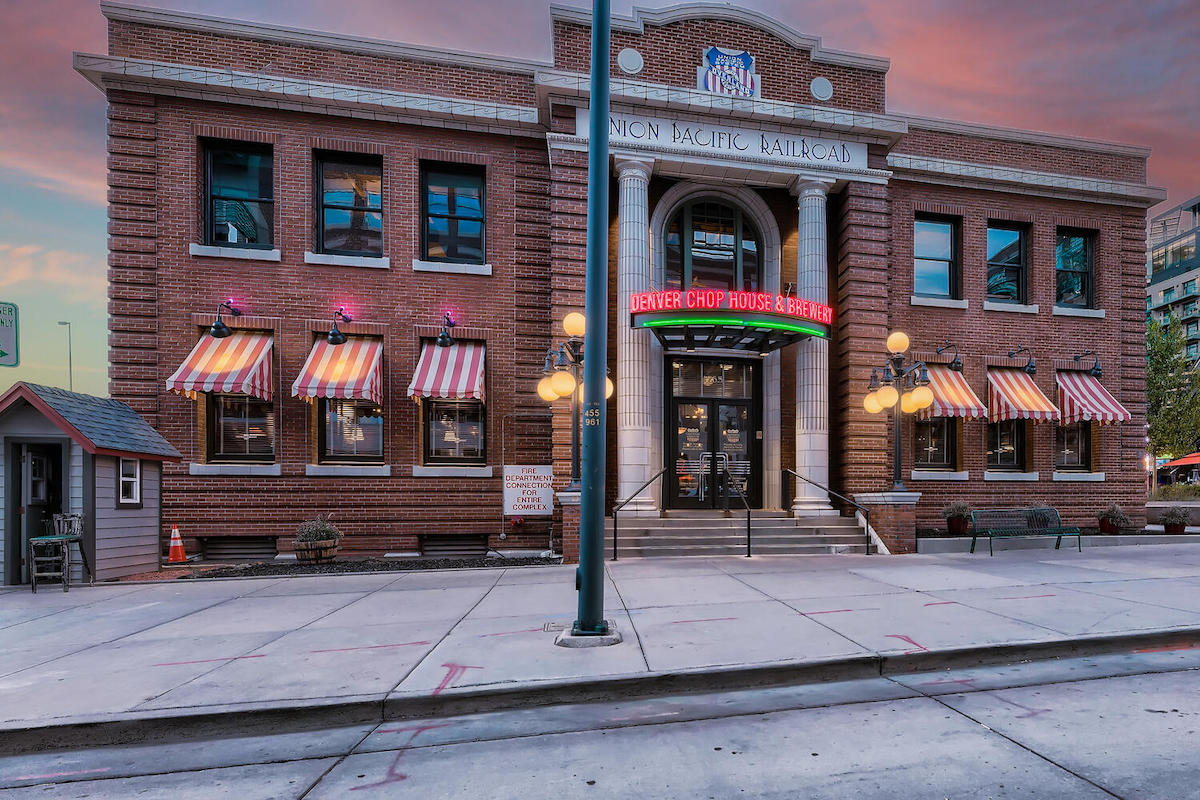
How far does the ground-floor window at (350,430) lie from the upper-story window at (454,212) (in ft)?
12.2

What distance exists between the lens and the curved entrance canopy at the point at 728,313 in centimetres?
1080

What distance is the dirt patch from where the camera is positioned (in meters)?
10.1

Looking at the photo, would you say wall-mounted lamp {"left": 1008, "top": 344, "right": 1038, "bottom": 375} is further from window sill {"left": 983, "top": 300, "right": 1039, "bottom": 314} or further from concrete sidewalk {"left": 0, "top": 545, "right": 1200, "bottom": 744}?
concrete sidewalk {"left": 0, "top": 545, "right": 1200, "bottom": 744}

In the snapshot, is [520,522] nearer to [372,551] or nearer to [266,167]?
[372,551]

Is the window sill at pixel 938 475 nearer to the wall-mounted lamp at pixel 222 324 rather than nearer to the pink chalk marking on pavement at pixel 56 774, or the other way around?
the pink chalk marking on pavement at pixel 56 774

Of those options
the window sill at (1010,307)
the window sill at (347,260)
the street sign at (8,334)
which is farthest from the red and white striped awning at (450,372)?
the window sill at (1010,307)

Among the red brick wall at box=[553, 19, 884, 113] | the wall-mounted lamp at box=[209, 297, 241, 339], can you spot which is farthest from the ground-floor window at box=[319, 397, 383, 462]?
the red brick wall at box=[553, 19, 884, 113]

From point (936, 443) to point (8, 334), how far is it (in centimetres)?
1882

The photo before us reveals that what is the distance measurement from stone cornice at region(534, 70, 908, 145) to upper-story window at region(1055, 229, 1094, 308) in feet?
22.5

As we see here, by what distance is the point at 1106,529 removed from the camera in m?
14.3

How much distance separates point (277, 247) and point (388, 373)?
11.5 ft

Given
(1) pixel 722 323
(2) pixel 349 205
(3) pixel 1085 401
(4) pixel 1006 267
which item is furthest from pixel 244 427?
(3) pixel 1085 401

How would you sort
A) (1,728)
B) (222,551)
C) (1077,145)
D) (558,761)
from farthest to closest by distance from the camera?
1. (1077,145)
2. (222,551)
3. (1,728)
4. (558,761)

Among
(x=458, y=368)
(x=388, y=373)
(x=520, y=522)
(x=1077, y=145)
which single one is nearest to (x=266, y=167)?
(x=388, y=373)
